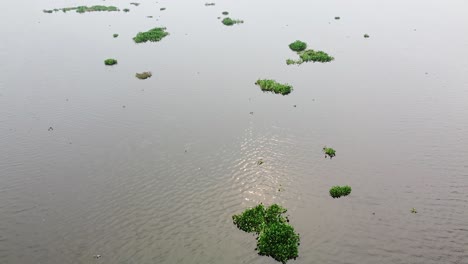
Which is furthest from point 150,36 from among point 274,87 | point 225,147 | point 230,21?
point 225,147

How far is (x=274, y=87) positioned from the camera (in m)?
35.0

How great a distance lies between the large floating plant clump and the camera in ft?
56.0

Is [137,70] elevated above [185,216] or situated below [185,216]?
below

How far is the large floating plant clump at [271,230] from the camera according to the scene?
56.0ft

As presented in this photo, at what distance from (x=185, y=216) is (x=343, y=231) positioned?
9393 millimetres

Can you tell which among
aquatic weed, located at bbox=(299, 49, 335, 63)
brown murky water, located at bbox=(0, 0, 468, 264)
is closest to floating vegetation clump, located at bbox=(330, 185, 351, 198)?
brown murky water, located at bbox=(0, 0, 468, 264)

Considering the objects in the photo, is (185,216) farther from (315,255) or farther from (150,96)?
(150,96)

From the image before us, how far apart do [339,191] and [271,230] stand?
19.6ft

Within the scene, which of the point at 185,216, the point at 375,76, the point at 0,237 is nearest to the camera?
the point at 0,237

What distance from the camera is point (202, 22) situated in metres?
59.5

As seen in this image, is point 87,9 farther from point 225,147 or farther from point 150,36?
point 225,147

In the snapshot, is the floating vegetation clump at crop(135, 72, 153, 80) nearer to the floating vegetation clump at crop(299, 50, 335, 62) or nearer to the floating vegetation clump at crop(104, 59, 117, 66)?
the floating vegetation clump at crop(104, 59, 117, 66)

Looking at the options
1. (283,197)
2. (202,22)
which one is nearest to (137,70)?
(202,22)

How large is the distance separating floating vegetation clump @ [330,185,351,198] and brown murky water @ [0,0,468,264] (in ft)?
1.32
